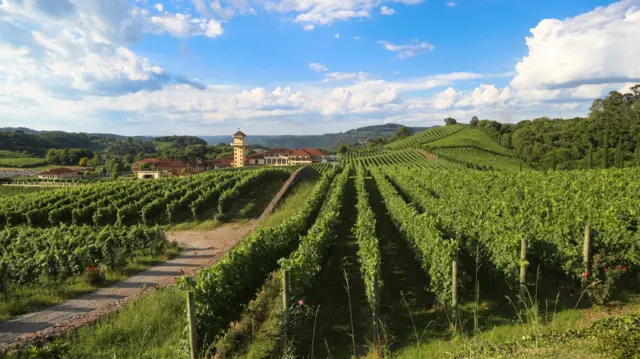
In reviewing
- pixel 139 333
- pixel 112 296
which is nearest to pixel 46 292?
pixel 112 296

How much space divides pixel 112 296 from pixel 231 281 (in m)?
7.19

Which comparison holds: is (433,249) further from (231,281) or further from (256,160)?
(256,160)

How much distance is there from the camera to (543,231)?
10.1m

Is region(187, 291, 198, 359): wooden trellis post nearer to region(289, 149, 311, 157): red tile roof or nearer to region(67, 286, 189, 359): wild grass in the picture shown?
region(67, 286, 189, 359): wild grass

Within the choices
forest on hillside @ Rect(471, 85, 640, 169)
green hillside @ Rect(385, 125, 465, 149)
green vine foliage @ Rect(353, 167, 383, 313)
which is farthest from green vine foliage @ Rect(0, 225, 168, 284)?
green hillside @ Rect(385, 125, 465, 149)

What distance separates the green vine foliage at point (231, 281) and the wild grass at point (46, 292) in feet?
23.5

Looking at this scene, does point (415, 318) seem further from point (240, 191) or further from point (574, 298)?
point (240, 191)

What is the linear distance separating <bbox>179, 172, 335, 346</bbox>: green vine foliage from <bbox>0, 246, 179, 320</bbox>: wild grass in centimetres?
716

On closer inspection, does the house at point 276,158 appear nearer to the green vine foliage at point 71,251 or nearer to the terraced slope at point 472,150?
the terraced slope at point 472,150

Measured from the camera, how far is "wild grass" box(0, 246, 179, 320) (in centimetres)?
1126

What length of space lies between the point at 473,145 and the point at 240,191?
287ft

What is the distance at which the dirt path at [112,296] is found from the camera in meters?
9.56

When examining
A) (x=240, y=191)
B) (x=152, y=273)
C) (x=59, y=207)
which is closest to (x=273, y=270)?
(x=152, y=273)

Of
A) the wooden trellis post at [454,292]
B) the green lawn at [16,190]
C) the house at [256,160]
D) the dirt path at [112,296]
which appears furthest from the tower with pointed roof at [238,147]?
the wooden trellis post at [454,292]
